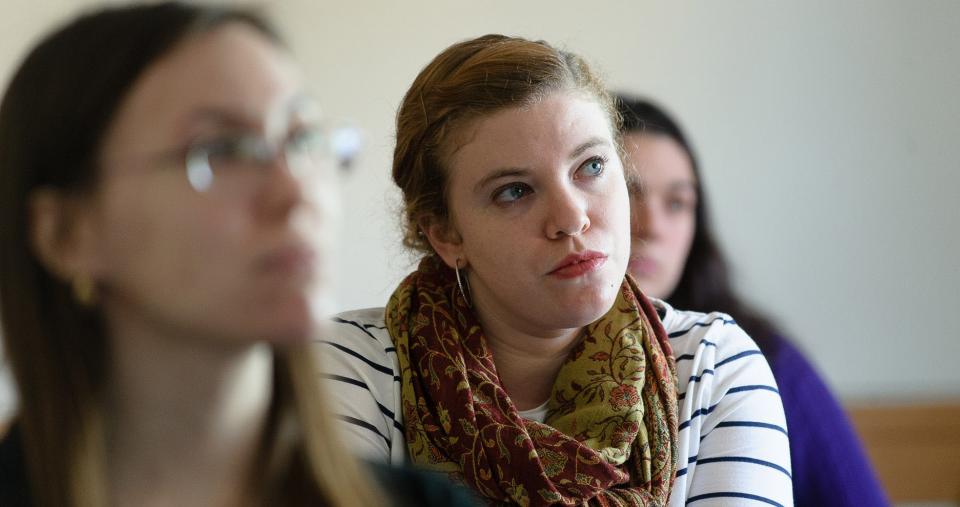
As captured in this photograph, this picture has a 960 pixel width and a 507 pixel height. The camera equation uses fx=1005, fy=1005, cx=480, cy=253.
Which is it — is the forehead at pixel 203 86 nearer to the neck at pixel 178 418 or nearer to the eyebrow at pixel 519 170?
the neck at pixel 178 418

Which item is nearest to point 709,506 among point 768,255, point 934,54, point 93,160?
point 93,160

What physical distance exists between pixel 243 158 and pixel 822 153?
235cm

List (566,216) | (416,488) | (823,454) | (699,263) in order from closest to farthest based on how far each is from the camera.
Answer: (416,488)
(566,216)
(823,454)
(699,263)

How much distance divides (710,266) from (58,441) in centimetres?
162

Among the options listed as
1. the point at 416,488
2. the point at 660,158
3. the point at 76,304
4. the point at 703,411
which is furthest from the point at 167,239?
the point at 660,158

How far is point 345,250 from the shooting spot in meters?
2.70

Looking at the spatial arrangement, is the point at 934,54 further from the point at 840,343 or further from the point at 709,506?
the point at 709,506

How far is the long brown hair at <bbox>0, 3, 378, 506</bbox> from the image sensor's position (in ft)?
2.44

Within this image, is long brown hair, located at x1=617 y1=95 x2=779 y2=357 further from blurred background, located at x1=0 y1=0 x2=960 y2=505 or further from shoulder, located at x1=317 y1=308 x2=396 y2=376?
shoulder, located at x1=317 y1=308 x2=396 y2=376

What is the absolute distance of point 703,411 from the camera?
4.74 feet

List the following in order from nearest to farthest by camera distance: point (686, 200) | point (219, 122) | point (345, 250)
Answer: point (219, 122)
point (686, 200)
point (345, 250)

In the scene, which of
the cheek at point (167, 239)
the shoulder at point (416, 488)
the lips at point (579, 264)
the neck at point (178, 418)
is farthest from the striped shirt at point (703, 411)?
the cheek at point (167, 239)

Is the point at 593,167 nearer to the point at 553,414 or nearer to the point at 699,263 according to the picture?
the point at 553,414

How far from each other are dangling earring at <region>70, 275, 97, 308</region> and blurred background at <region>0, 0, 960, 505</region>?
6.31ft
